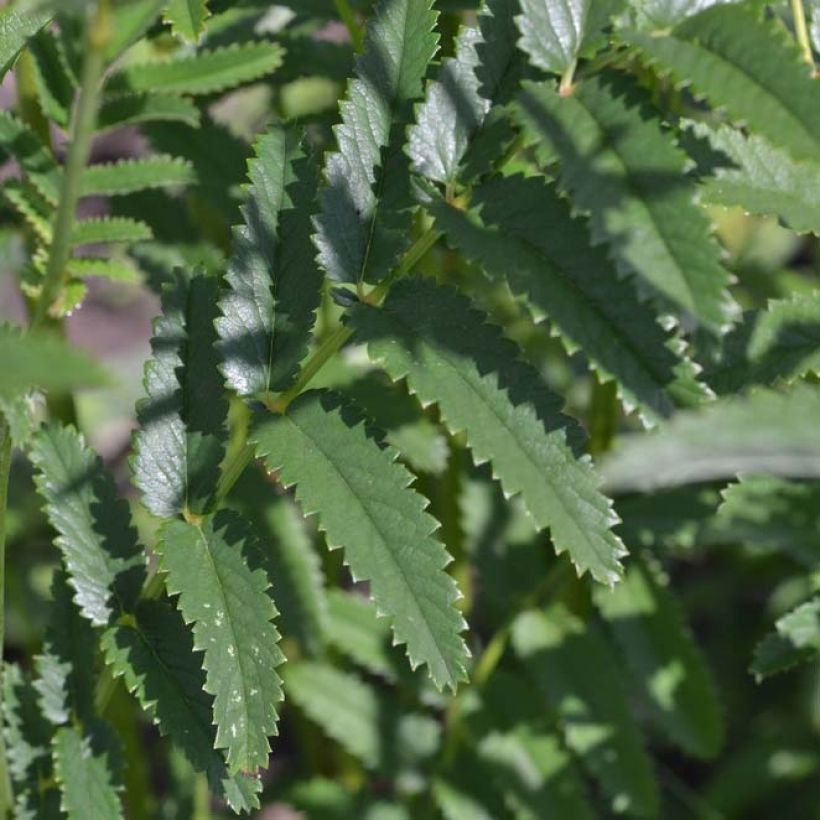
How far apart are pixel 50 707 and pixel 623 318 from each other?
1.66ft

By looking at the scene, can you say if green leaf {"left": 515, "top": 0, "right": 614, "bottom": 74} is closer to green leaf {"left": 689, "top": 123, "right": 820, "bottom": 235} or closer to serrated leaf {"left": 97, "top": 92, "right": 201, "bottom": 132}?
green leaf {"left": 689, "top": 123, "right": 820, "bottom": 235}

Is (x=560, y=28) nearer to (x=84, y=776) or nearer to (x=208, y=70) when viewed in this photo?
(x=208, y=70)

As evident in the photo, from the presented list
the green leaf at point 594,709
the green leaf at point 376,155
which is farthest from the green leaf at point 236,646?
the green leaf at point 594,709

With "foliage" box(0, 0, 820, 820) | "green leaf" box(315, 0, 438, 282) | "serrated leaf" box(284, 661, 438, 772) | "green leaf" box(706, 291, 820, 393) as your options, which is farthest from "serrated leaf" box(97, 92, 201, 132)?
"serrated leaf" box(284, 661, 438, 772)

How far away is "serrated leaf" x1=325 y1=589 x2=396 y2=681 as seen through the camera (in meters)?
1.42

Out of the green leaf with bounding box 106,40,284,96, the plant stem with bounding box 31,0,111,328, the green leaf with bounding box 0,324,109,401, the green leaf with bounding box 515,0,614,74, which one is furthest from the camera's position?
the green leaf with bounding box 106,40,284,96

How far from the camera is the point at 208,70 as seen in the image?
1.11 m

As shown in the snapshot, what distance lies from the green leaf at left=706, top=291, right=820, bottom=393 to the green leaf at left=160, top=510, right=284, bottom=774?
350 millimetres

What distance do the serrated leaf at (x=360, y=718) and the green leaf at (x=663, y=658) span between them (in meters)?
0.24

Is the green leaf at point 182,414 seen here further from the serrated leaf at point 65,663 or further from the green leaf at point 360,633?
the green leaf at point 360,633

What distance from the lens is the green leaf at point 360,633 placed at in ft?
4.66

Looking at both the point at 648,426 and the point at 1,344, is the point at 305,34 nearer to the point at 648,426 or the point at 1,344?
the point at 648,426

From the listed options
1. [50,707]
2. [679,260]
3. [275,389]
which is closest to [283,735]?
[50,707]

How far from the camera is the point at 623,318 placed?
0.84 metres
